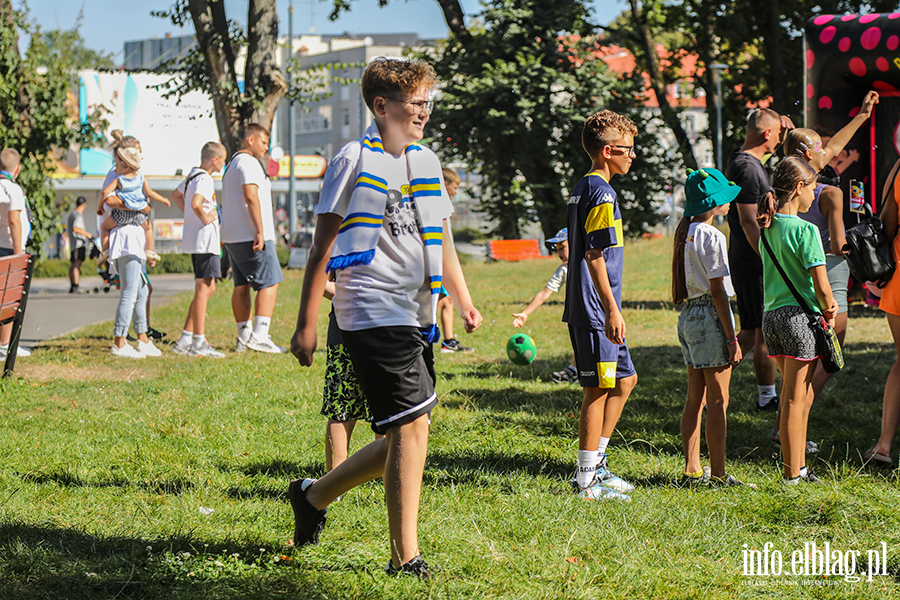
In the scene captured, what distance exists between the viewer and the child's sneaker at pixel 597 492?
13.5 feet

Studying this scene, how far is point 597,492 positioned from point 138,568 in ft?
7.08

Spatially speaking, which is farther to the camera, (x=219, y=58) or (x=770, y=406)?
(x=219, y=58)

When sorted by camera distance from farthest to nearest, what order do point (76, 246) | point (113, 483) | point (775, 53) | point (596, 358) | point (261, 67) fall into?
point (76, 246) → point (775, 53) → point (261, 67) → point (113, 483) → point (596, 358)

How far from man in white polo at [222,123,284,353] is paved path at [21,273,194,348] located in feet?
9.09

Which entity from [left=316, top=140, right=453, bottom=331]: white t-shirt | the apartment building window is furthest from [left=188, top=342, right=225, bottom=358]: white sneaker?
the apartment building window

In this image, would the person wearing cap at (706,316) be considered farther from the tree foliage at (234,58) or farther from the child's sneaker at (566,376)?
the tree foliage at (234,58)

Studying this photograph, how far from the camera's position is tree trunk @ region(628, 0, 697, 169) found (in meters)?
21.7

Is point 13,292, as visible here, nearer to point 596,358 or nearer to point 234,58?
point 596,358

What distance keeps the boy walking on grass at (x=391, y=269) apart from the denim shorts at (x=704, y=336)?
1.73 meters

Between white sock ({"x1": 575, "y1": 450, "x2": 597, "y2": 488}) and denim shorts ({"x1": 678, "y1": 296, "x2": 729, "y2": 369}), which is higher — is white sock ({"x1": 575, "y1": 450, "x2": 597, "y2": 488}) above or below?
below

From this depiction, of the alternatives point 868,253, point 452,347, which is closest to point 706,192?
point 868,253

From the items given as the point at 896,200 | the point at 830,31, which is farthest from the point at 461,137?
the point at 896,200

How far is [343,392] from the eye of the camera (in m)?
3.62

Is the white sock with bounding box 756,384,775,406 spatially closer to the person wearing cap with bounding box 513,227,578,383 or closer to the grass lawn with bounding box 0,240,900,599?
the grass lawn with bounding box 0,240,900,599
